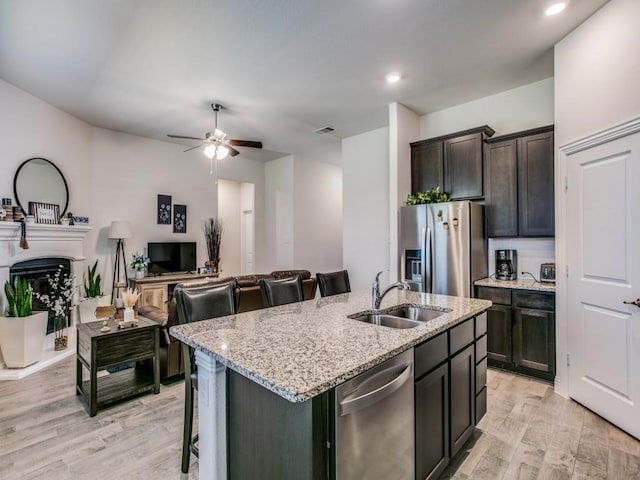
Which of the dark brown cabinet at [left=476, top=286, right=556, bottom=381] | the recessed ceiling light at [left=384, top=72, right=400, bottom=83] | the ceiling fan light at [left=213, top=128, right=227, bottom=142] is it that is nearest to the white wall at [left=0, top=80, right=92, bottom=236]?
the ceiling fan light at [left=213, top=128, right=227, bottom=142]

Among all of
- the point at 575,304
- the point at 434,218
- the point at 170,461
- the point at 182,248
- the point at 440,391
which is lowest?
the point at 170,461

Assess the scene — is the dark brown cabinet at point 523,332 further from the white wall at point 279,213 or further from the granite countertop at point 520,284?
the white wall at point 279,213

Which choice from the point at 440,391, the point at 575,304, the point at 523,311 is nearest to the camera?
the point at 440,391

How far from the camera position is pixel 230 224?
830cm

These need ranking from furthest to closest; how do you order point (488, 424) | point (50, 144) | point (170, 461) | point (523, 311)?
point (50, 144) < point (523, 311) < point (488, 424) < point (170, 461)

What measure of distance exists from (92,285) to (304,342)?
4.52m

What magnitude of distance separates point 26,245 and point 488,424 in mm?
4957

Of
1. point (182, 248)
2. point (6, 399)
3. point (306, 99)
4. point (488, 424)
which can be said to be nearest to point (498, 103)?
point (306, 99)

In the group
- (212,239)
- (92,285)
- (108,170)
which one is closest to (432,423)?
(92,285)

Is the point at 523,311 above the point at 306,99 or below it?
below

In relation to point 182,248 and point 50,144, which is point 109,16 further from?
point 182,248

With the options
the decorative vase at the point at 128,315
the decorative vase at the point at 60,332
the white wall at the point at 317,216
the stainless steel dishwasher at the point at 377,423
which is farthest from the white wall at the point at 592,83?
the decorative vase at the point at 60,332

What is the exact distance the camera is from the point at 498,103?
4.07 metres

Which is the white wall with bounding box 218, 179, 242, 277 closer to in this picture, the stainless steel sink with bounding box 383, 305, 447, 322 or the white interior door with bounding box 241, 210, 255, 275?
the white interior door with bounding box 241, 210, 255, 275
